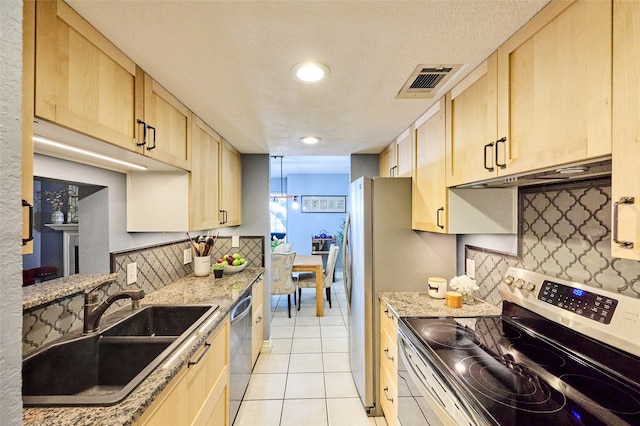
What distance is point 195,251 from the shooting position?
267 centimetres

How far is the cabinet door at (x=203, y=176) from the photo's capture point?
2002mm

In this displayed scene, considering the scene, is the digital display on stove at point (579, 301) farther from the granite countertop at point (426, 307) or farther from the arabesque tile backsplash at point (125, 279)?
the arabesque tile backsplash at point (125, 279)

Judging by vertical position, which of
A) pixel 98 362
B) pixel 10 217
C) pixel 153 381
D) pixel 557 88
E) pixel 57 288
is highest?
pixel 557 88

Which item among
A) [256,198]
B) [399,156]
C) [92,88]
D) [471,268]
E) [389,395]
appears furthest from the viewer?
[256,198]

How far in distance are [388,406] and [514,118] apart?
1.89 meters

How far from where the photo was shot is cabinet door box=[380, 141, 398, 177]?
2693 mm

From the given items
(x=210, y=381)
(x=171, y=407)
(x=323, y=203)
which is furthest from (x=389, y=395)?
→ (x=323, y=203)

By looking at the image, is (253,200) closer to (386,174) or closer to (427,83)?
(386,174)

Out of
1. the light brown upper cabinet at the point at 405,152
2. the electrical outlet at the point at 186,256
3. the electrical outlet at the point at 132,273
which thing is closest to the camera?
the electrical outlet at the point at 132,273

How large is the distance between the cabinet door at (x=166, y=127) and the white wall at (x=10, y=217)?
1008mm

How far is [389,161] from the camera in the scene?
2.89 meters

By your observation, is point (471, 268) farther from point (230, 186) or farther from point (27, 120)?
point (27, 120)

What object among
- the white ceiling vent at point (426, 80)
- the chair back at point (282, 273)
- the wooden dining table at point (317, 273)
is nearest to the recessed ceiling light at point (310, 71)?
the white ceiling vent at point (426, 80)

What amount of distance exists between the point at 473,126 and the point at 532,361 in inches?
41.6
